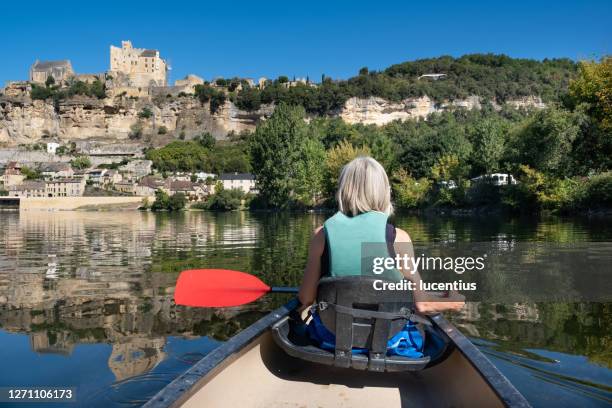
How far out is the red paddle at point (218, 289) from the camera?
177 inches

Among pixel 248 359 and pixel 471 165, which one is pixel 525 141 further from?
pixel 248 359

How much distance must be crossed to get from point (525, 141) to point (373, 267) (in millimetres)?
29165

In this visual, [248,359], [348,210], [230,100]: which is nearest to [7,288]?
[248,359]

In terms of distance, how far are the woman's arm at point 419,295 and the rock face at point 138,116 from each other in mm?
100713

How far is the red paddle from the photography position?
177 inches

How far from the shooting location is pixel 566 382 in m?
3.73

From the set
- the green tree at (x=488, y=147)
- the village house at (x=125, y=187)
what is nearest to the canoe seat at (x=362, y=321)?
the green tree at (x=488, y=147)

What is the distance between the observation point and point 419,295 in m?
3.28

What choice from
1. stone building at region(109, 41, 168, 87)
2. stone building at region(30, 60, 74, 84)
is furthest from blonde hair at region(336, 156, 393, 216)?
stone building at region(30, 60, 74, 84)

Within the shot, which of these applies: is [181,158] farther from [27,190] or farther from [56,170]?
[27,190]

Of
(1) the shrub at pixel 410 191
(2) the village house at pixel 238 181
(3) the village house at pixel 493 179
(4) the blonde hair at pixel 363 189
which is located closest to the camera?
(4) the blonde hair at pixel 363 189

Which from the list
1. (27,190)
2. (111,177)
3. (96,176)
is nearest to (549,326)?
(111,177)

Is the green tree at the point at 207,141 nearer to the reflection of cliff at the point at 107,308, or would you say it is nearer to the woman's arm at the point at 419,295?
the reflection of cliff at the point at 107,308

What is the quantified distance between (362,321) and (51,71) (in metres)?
135
